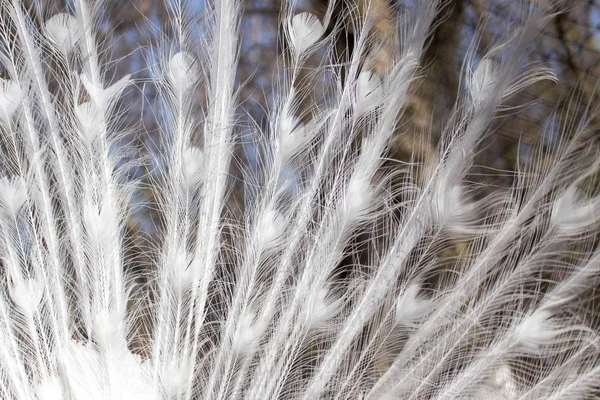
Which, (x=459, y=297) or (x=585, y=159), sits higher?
(x=585, y=159)

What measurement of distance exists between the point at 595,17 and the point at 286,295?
0.92 m

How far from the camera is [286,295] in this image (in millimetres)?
Answer: 1734

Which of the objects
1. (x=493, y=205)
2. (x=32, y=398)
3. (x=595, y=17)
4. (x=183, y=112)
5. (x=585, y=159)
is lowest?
(x=32, y=398)

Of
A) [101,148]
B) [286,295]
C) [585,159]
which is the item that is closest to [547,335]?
[585,159]


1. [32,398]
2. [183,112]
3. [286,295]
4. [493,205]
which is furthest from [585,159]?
[32,398]

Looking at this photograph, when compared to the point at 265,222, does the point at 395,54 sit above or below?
above

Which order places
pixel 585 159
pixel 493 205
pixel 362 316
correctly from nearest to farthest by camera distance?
pixel 585 159
pixel 493 205
pixel 362 316

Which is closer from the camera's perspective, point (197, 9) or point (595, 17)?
point (595, 17)

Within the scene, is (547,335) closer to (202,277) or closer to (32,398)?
(202,277)

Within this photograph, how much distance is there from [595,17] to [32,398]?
60.8 inches

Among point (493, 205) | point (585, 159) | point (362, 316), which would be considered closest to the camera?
point (585, 159)

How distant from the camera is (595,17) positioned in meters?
1.52

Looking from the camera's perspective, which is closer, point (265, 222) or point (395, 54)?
point (395, 54)

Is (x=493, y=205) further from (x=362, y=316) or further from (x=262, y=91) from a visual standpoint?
(x=262, y=91)
